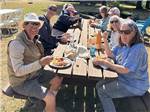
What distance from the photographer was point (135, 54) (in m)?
4.61

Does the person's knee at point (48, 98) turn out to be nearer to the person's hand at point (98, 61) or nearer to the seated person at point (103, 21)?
the person's hand at point (98, 61)

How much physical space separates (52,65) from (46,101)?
47cm

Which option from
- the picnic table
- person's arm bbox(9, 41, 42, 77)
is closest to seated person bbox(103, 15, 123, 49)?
the picnic table

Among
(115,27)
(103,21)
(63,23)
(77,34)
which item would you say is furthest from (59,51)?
(103,21)

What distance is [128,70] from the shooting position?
15.2 feet

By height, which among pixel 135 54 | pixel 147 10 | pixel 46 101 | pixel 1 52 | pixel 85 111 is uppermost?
pixel 135 54

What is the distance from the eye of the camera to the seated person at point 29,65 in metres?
4.69

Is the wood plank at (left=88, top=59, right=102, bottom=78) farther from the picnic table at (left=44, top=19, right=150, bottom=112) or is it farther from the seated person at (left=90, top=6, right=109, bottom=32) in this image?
the seated person at (left=90, top=6, right=109, bottom=32)

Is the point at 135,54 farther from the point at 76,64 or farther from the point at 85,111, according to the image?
the point at 85,111

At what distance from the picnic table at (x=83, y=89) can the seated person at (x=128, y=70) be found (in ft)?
0.43

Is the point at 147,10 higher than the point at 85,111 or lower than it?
lower

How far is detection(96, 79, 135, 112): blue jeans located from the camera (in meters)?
4.82

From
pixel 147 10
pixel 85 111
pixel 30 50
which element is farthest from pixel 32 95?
pixel 147 10

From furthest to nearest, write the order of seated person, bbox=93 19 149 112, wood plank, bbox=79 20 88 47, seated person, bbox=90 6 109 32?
seated person, bbox=90 6 109 32, wood plank, bbox=79 20 88 47, seated person, bbox=93 19 149 112
